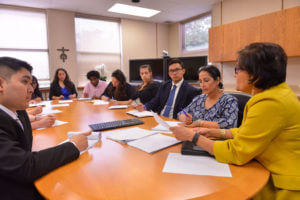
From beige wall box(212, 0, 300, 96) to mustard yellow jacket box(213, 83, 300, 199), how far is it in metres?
3.17

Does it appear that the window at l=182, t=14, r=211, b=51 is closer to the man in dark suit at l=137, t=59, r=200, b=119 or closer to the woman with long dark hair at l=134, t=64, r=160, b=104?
the woman with long dark hair at l=134, t=64, r=160, b=104

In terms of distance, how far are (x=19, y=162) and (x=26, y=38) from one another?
510 cm

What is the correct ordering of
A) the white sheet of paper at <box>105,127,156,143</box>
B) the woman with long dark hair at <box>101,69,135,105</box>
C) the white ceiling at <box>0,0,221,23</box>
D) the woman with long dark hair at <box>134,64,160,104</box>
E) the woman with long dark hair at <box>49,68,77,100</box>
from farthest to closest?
the white ceiling at <box>0,0,221,23</box> → the woman with long dark hair at <box>49,68,77,100</box> → the woman with long dark hair at <box>101,69,135,105</box> → the woman with long dark hair at <box>134,64,160,104</box> → the white sheet of paper at <box>105,127,156,143</box>

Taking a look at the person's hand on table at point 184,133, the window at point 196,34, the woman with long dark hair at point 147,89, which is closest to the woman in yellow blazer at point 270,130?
the person's hand on table at point 184,133

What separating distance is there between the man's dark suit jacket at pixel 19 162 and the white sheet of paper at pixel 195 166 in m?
0.48

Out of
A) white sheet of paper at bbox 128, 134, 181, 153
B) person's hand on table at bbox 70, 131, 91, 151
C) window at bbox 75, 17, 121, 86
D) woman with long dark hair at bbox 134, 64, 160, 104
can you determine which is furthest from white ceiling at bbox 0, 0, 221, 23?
person's hand on table at bbox 70, 131, 91, 151

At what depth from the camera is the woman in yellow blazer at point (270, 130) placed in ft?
2.68

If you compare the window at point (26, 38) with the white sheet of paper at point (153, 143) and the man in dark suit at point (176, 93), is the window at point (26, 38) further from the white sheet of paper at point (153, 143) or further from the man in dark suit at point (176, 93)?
the white sheet of paper at point (153, 143)

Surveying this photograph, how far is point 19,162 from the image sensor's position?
2.46 feet

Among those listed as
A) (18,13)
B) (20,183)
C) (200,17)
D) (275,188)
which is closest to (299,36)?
(200,17)

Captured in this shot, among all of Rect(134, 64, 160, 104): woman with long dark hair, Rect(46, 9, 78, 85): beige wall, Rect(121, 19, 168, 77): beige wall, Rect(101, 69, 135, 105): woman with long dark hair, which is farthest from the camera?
Rect(121, 19, 168, 77): beige wall

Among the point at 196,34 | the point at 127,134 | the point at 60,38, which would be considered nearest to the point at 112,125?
the point at 127,134

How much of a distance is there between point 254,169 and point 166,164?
377mm

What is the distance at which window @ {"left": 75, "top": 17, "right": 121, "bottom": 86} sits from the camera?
5.41 m
